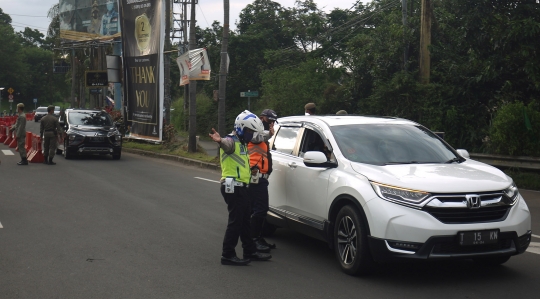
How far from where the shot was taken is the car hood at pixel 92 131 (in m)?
22.7

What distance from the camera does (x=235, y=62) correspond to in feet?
141

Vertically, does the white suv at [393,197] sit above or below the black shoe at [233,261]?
above

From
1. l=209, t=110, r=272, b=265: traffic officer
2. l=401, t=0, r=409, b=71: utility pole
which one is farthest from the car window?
l=401, t=0, r=409, b=71: utility pole

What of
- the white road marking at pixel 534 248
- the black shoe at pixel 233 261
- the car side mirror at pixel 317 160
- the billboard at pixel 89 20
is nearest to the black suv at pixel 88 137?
the billboard at pixel 89 20

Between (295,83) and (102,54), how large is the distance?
1518cm

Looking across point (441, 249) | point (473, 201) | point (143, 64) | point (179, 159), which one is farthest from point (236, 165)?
point (143, 64)

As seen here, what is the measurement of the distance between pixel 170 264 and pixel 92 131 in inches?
634

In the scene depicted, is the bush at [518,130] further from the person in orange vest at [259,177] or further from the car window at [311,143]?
the person in orange vest at [259,177]

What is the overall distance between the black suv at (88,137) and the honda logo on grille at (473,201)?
18.0 m

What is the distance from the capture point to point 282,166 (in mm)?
8500

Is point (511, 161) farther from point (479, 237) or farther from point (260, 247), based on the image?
point (479, 237)

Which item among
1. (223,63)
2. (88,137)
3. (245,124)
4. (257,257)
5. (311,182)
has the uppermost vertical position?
(223,63)

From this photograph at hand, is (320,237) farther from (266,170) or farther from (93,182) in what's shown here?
(93,182)

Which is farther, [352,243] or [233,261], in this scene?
[233,261]
